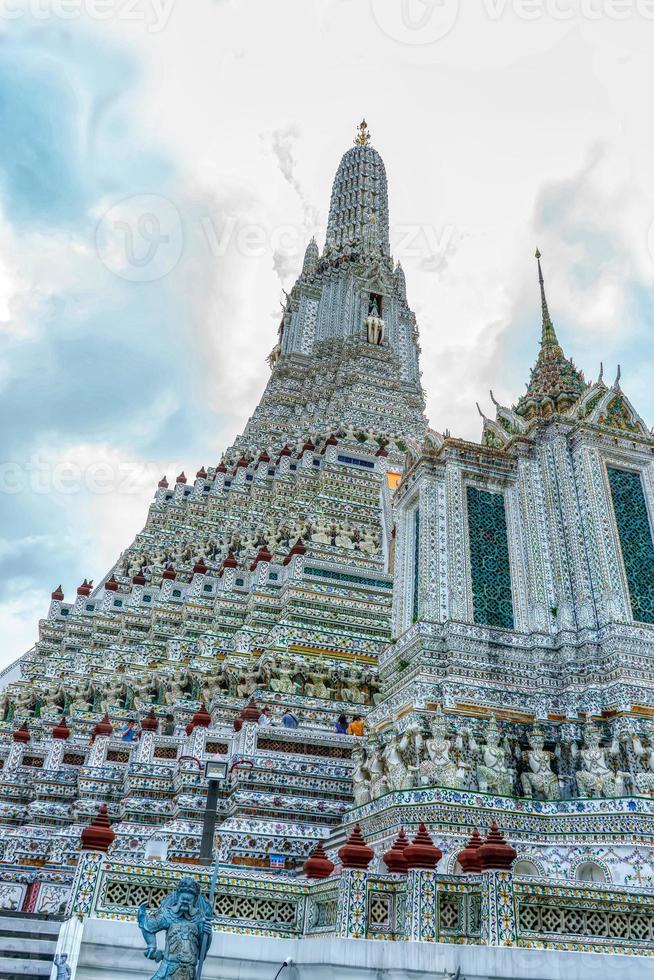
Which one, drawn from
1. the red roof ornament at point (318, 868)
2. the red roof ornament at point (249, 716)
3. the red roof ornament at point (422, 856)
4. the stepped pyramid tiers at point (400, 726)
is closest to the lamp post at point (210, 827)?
the stepped pyramid tiers at point (400, 726)

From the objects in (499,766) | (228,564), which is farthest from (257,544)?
(499,766)

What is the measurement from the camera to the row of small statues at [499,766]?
420 inches

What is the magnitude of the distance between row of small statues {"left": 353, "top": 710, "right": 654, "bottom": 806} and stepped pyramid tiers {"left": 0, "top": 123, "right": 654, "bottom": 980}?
1.5 inches

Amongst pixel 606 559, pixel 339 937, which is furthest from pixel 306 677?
pixel 339 937

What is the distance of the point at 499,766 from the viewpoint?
10.9m

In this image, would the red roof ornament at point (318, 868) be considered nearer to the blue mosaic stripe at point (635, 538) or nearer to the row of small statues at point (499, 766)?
the row of small statues at point (499, 766)

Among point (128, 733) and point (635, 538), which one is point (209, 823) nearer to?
point (635, 538)

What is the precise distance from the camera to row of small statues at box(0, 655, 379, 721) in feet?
54.8

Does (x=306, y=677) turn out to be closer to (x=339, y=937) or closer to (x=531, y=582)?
(x=531, y=582)

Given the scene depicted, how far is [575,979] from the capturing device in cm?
655

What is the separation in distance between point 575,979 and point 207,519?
25.2m

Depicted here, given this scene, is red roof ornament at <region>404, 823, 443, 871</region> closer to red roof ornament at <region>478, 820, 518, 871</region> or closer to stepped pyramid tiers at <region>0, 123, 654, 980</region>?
stepped pyramid tiers at <region>0, 123, 654, 980</region>

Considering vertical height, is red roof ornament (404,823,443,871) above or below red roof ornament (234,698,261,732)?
below

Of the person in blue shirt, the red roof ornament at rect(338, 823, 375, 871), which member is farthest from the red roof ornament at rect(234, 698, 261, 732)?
the red roof ornament at rect(338, 823, 375, 871)
